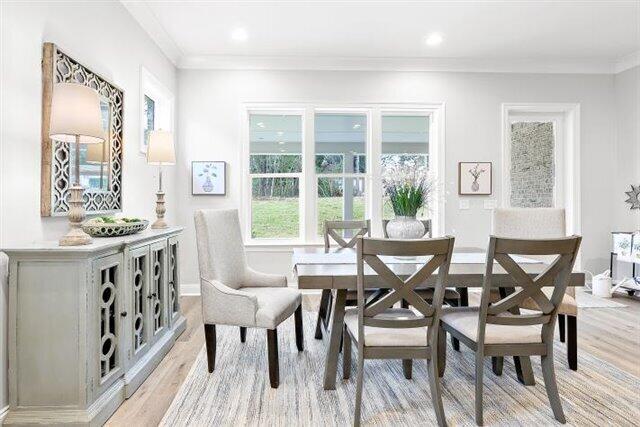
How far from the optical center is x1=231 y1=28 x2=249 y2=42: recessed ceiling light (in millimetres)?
4113

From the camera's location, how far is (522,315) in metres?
2.01

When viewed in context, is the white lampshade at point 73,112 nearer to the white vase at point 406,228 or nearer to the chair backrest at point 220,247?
the chair backrest at point 220,247

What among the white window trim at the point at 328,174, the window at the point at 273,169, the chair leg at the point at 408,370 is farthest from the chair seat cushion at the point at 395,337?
the window at the point at 273,169

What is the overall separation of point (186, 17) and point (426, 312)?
3.47 metres

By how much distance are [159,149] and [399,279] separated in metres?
2.48

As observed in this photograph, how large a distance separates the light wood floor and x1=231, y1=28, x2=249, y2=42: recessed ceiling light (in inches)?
113

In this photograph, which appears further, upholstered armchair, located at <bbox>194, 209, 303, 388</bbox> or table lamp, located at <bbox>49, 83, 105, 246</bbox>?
upholstered armchair, located at <bbox>194, 209, 303, 388</bbox>

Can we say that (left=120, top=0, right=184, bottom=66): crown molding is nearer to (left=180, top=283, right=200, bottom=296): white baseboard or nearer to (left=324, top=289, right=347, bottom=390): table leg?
(left=180, top=283, right=200, bottom=296): white baseboard

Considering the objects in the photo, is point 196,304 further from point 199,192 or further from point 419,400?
point 419,400

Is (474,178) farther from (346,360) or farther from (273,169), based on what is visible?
(346,360)

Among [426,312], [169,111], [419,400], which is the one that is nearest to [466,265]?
[426,312]

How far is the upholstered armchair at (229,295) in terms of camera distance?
7.98 ft

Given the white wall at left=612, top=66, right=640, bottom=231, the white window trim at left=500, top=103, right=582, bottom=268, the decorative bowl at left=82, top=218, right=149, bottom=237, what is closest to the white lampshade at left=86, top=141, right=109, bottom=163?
the decorative bowl at left=82, top=218, right=149, bottom=237

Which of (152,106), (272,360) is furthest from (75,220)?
(152,106)
